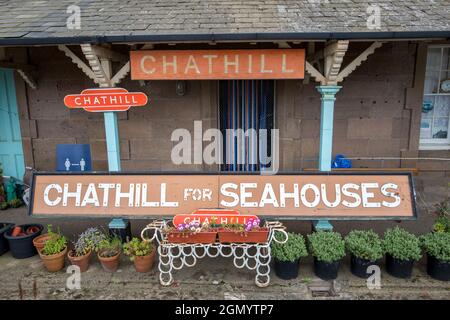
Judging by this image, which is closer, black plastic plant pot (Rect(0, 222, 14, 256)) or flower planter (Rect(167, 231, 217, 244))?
flower planter (Rect(167, 231, 217, 244))

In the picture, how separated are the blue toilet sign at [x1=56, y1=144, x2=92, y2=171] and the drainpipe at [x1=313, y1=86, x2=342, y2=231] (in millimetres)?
5003

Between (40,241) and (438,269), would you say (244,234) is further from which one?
(40,241)

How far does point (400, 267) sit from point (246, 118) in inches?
161

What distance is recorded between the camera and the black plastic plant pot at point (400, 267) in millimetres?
4238

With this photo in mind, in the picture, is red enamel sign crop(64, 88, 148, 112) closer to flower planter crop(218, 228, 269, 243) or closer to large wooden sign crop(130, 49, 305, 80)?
large wooden sign crop(130, 49, 305, 80)

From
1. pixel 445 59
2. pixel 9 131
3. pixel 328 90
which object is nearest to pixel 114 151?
pixel 328 90

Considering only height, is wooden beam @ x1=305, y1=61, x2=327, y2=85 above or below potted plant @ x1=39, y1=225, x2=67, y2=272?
above

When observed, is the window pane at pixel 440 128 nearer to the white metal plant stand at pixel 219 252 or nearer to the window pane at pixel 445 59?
the window pane at pixel 445 59

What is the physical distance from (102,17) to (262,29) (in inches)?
99.3

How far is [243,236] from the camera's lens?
4172 mm

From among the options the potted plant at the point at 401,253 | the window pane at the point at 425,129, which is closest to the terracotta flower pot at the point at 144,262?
the potted plant at the point at 401,253

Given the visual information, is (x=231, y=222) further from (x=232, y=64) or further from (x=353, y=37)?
(x=353, y=37)

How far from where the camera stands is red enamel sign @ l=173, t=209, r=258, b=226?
4.52 meters

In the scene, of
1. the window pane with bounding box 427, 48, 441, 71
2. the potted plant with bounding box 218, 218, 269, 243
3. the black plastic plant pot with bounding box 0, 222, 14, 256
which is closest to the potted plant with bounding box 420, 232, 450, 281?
the potted plant with bounding box 218, 218, 269, 243
